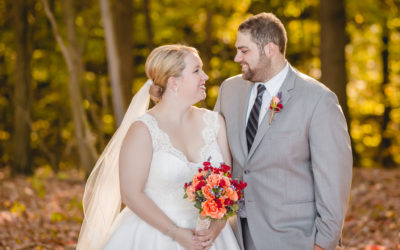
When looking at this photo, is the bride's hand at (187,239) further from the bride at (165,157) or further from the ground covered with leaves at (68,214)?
the ground covered with leaves at (68,214)

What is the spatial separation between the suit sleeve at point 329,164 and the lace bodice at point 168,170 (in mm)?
712

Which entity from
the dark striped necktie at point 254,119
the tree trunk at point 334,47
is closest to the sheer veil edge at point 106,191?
the dark striped necktie at point 254,119

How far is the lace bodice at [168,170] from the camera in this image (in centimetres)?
358

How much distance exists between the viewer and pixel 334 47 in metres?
8.91

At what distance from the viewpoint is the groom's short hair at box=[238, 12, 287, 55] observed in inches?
143

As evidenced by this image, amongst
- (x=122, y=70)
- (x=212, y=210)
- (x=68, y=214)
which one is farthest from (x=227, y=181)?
(x=122, y=70)

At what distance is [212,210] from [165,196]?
0.65 metres

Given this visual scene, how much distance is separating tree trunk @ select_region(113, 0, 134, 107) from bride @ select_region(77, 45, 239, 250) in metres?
7.62

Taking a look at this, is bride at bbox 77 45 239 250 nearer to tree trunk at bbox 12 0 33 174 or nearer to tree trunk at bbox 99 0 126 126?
tree trunk at bbox 99 0 126 126

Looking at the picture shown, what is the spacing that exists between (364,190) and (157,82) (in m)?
6.02

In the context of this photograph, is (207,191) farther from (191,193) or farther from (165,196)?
(165,196)

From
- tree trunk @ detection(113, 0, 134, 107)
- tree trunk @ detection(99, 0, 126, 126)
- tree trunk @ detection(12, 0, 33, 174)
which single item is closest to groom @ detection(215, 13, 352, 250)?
tree trunk @ detection(99, 0, 126, 126)

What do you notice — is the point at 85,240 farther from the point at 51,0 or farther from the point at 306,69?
the point at 306,69

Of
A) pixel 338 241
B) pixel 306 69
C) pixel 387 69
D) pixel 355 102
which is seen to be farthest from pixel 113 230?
pixel 355 102
